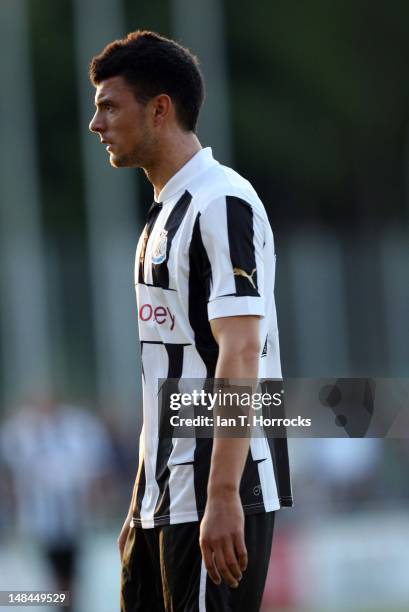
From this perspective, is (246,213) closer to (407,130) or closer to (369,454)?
(369,454)

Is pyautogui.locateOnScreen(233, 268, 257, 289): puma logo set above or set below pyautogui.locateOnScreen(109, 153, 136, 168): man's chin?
below

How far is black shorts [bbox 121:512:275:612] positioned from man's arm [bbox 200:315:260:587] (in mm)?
82

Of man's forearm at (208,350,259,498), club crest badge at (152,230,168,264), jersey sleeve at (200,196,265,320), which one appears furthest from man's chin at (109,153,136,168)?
man's forearm at (208,350,259,498)

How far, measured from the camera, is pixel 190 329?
3205 millimetres

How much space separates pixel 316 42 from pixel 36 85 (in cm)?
545

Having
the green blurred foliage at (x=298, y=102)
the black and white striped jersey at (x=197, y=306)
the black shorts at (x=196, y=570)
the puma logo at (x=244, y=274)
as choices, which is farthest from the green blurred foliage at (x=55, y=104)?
the puma logo at (x=244, y=274)

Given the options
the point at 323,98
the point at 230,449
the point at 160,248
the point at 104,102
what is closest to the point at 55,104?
the point at 323,98

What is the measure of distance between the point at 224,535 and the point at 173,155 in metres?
1.03

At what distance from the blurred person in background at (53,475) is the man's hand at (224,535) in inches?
290

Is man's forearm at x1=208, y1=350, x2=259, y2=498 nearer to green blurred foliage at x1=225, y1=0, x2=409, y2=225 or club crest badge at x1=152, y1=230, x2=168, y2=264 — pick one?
club crest badge at x1=152, y1=230, x2=168, y2=264

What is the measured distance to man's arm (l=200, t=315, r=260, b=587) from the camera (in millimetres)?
2926

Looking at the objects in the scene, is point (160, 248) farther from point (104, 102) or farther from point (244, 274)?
point (104, 102)

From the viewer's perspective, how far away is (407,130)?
864 inches

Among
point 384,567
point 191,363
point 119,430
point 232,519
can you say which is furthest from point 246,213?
point 119,430
